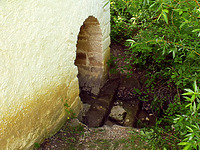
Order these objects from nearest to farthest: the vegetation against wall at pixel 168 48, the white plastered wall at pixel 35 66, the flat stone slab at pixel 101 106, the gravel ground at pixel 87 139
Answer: the white plastered wall at pixel 35 66
the vegetation against wall at pixel 168 48
the gravel ground at pixel 87 139
the flat stone slab at pixel 101 106

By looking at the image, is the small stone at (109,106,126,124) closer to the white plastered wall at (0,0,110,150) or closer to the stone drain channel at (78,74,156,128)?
the stone drain channel at (78,74,156,128)

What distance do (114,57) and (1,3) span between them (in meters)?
3.41

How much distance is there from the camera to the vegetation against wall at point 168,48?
247 centimetres

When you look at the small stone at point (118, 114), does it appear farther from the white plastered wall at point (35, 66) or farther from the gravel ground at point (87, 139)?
the white plastered wall at point (35, 66)

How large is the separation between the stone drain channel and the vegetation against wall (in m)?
0.43

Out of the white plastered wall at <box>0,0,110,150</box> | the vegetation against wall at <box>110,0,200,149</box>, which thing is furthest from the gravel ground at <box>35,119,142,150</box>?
the vegetation against wall at <box>110,0,200,149</box>

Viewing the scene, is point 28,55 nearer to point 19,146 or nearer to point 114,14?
point 19,146

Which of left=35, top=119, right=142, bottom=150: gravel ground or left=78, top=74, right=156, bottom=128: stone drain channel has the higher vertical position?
left=78, top=74, right=156, bottom=128: stone drain channel

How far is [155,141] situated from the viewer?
9.40 ft

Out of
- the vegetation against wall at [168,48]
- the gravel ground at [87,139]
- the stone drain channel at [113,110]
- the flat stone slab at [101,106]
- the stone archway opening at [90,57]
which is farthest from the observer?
the stone archway opening at [90,57]

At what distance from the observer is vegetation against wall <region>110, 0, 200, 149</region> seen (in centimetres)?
247

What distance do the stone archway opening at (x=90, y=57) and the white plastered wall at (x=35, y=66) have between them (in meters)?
1.04

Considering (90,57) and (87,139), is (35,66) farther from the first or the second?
(90,57)

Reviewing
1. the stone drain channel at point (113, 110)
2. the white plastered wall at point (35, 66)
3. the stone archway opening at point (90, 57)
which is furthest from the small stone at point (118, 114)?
the white plastered wall at point (35, 66)
